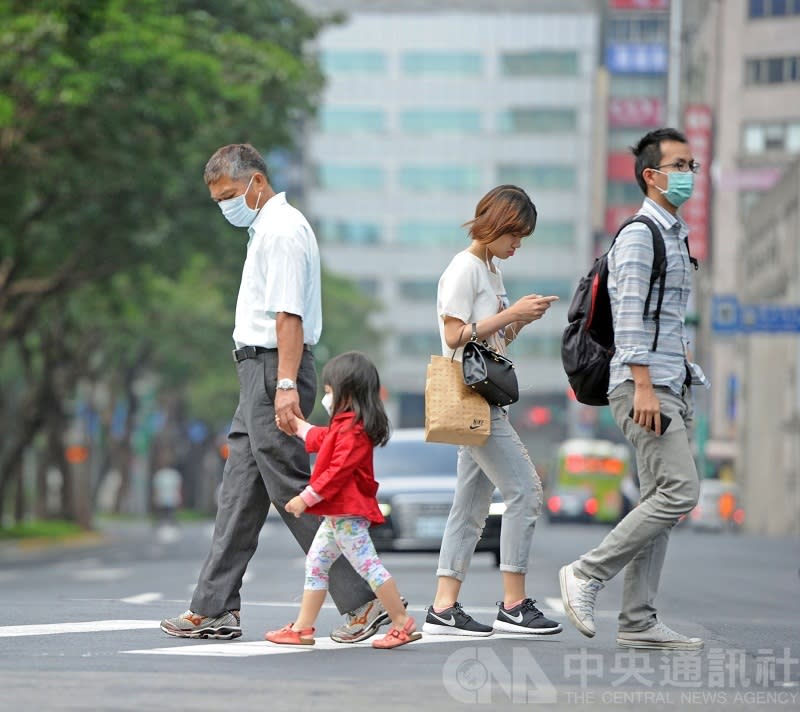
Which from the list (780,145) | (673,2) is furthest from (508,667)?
(780,145)

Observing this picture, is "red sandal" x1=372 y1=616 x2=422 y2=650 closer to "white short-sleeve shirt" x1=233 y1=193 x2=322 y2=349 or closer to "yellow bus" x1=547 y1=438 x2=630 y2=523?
"white short-sleeve shirt" x1=233 y1=193 x2=322 y2=349

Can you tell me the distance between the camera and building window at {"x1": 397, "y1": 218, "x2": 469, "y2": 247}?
109 metres

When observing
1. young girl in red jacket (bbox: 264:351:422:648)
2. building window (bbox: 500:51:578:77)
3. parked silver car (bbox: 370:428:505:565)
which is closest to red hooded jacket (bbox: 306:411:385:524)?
young girl in red jacket (bbox: 264:351:422:648)

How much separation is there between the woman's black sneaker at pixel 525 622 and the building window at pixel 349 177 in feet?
332

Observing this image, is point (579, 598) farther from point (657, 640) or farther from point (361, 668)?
point (361, 668)

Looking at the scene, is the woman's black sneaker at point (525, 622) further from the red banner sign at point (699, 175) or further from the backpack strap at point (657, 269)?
the red banner sign at point (699, 175)

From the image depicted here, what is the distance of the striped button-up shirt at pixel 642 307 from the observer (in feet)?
27.0

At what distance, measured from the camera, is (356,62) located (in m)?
110

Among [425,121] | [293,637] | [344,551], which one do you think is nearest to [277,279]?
[344,551]

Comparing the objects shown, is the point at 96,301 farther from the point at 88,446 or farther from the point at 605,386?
the point at 605,386

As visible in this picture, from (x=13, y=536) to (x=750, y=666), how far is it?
3038 centimetres

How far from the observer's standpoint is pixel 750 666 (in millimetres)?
7918

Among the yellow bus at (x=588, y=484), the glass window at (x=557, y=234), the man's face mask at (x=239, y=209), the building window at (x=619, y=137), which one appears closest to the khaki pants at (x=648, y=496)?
the man's face mask at (x=239, y=209)

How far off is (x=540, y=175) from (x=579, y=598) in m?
101
